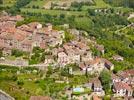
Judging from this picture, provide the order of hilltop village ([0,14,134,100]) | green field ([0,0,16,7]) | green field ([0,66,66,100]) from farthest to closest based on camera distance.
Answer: green field ([0,0,16,7])
hilltop village ([0,14,134,100])
green field ([0,66,66,100])

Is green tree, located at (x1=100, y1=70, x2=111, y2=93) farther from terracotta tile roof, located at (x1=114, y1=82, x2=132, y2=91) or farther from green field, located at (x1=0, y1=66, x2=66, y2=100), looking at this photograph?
green field, located at (x1=0, y1=66, x2=66, y2=100)

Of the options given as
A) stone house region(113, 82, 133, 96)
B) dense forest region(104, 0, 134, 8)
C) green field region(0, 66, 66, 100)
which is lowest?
stone house region(113, 82, 133, 96)

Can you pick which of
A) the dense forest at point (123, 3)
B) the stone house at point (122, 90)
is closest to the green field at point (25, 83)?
the stone house at point (122, 90)

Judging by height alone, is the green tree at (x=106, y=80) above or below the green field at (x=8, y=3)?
below

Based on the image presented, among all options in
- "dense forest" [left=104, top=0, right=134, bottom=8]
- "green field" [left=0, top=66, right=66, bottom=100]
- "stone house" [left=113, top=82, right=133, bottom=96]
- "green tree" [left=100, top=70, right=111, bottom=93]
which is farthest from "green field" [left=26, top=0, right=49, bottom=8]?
"stone house" [left=113, top=82, right=133, bottom=96]

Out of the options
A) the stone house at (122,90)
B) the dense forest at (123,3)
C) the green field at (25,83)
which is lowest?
the stone house at (122,90)

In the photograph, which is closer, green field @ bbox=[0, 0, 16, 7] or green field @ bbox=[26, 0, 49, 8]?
green field @ bbox=[0, 0, 16, 7]

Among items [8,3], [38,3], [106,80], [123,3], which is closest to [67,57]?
[106,80]

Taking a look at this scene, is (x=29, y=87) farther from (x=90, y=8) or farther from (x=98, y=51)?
(x=90, y=8)

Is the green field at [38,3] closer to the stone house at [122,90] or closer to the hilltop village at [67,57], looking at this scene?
the hilltop village at [67,57]
